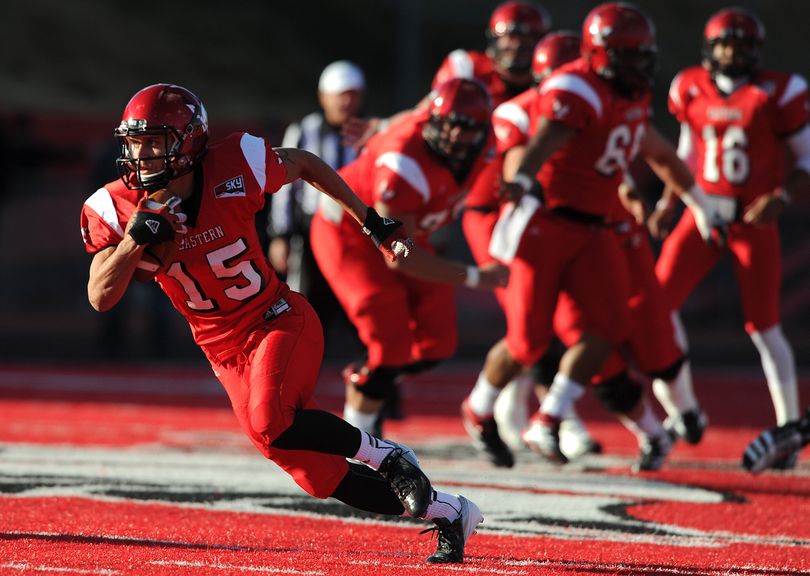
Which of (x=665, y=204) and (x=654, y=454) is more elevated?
(x=665, y=204)

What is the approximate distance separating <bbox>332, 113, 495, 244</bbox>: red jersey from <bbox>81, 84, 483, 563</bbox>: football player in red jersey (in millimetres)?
1204

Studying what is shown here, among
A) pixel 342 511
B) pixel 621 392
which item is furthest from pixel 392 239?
pixel 621 392

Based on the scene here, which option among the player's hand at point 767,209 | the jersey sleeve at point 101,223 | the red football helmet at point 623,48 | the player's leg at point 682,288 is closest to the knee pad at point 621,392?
the player's leg at point 682,288

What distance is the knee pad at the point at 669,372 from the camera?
6352 mm

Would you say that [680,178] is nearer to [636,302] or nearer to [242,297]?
[636,302]

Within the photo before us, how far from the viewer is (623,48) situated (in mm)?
5938

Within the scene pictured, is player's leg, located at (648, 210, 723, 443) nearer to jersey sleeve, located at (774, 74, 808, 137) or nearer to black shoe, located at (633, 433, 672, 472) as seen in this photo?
black shoe, located at (633, 433, 672, 472)

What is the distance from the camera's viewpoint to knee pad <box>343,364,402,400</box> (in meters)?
5.78

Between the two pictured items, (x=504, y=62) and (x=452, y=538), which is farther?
(x=504, y=62)

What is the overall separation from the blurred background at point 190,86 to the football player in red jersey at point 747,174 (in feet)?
20.0

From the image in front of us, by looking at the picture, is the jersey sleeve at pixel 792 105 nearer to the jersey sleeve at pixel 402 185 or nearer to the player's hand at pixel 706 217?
the player's hand at pixel 706 217

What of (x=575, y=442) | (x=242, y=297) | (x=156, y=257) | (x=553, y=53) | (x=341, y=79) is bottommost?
(x=575, y=442)

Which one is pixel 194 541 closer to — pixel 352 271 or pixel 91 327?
pixel 352 271

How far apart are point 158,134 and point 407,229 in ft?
5.49
